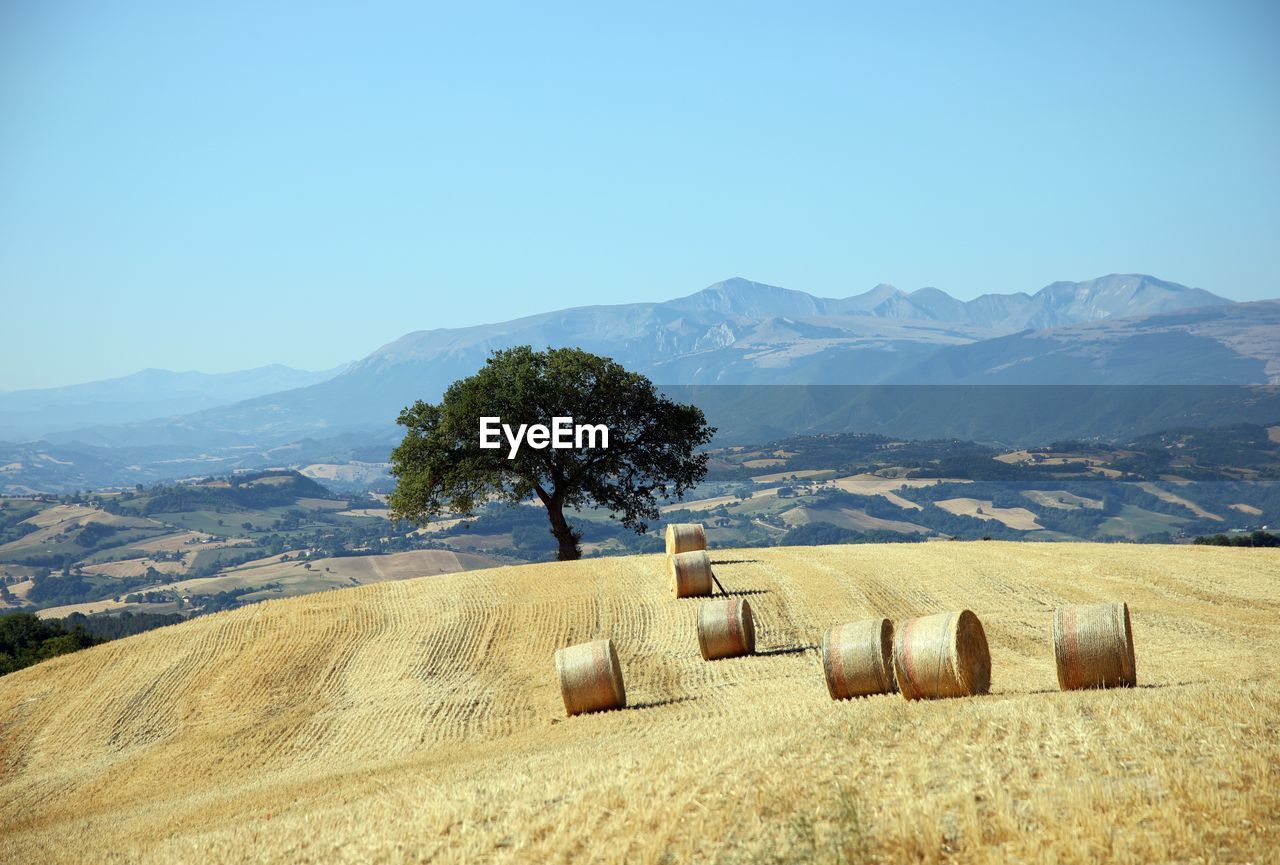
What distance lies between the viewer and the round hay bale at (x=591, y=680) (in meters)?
22.6

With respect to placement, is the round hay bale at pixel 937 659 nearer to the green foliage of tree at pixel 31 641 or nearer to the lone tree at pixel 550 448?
the lone tree at pixel 550 448

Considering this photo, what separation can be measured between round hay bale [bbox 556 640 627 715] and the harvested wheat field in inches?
19.3

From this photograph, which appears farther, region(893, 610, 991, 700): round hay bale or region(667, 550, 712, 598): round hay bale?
region(667, 550, 712, 598): round hay bale

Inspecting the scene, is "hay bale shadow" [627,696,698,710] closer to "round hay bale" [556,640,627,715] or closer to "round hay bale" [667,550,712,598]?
"round hay bale" [556,640,627,715]

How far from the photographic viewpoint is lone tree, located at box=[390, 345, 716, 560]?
156ft

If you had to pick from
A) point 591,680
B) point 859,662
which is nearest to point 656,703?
point 591,680

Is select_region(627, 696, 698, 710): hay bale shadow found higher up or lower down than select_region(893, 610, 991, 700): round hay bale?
lower down

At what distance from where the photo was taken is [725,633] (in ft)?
87.7

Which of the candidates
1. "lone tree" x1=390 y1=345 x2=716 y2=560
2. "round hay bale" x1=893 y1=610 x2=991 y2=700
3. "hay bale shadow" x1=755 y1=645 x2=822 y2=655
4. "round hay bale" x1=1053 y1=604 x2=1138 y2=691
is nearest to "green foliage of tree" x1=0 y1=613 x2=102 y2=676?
"lone tree" x1=390 y1=345 x2=716 y2=560

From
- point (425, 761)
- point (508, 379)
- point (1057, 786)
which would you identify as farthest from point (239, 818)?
point (508, 379)

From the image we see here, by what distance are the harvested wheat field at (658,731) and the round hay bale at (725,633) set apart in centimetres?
52

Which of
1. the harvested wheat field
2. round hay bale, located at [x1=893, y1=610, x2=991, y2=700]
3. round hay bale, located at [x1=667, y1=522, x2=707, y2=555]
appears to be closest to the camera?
the harvested wheat field

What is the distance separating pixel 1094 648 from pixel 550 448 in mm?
32320

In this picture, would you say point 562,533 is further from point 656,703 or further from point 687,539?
point 656,703
